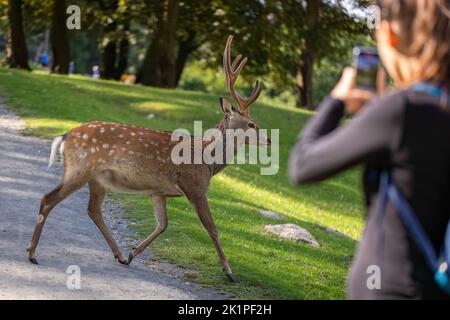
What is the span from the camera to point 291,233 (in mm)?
10531

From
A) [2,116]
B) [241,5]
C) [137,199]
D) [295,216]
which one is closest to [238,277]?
[137,199]

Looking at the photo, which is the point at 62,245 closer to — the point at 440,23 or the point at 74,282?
the point at 74,282

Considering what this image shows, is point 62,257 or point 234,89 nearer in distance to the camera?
point 62,257

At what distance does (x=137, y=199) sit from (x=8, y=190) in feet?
5.37

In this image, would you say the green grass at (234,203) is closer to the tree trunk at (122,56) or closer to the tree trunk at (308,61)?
the tree trunk at (308,61)

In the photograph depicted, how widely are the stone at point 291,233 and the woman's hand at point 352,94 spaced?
7719 millimetres

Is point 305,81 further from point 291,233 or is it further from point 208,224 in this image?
point 208,224

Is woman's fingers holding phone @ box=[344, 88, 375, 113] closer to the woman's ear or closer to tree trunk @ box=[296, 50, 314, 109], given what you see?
the woman's ear

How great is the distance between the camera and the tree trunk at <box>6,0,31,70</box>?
2747cm

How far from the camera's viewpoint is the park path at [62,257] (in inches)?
246

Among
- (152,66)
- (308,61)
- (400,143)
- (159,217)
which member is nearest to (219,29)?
(152,66)

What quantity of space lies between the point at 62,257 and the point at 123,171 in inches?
35.1

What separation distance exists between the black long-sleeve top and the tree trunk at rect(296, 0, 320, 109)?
91.4 ft

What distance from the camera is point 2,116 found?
1688 cm
